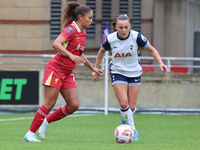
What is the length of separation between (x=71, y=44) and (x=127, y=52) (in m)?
1.06

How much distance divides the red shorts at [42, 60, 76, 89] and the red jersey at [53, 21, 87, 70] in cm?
8

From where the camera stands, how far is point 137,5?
1933 cm

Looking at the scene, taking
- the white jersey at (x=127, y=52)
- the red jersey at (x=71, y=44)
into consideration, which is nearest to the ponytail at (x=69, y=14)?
the red jersey at (x=71, y=44)

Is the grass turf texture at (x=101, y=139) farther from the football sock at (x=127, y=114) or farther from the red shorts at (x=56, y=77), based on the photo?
the red shorts at (x=56, y=77)

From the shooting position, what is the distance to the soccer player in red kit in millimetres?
5961

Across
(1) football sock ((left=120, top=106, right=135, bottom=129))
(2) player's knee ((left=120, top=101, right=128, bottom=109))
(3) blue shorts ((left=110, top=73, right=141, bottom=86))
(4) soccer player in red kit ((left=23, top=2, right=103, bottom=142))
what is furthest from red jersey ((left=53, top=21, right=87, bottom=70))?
(1) football sock ((left=120, top=106, right=135, bottom=129))

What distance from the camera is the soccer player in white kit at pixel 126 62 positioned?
21.5 ft

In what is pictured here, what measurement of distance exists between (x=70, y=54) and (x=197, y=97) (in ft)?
25.1

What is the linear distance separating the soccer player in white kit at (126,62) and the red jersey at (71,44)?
0.73 m

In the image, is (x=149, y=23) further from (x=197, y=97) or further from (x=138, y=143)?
(x=138, y=143)

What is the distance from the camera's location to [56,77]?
6012mm

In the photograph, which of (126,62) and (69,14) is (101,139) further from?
(69,14)

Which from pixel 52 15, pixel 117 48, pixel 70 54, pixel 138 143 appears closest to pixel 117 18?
pixel 117 48

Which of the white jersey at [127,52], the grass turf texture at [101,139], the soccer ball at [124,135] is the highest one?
the white jersey at [127,52]
